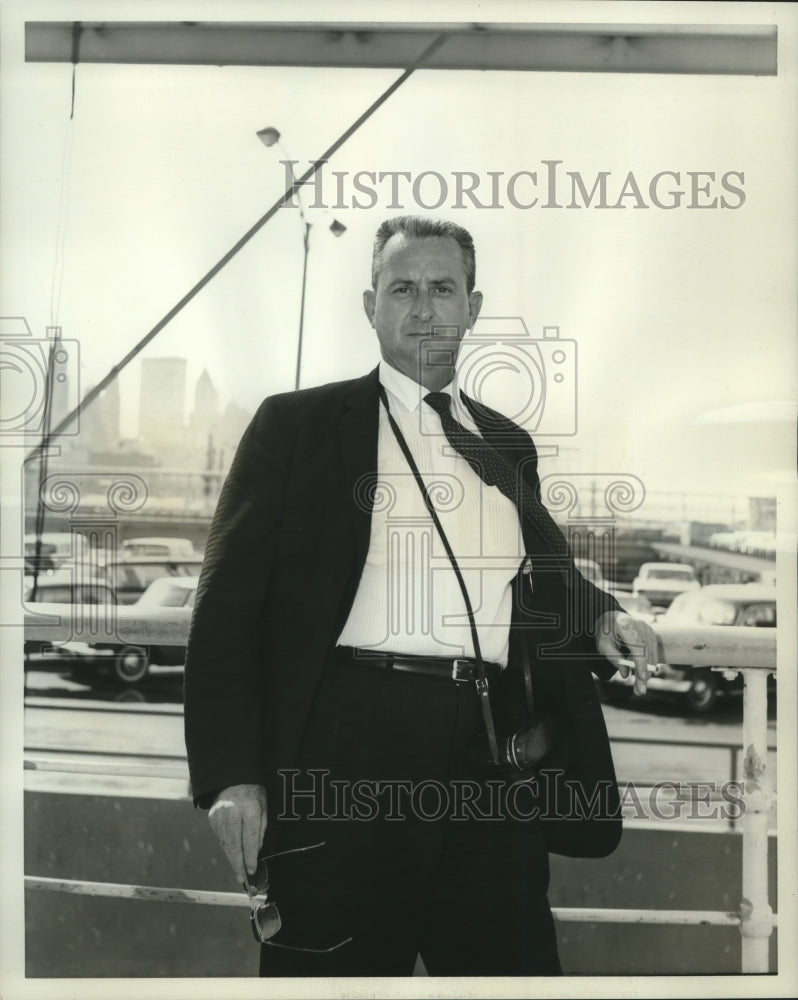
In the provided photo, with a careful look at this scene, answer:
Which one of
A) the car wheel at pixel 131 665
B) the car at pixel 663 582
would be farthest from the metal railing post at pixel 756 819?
the car wheel at pixel 131 665

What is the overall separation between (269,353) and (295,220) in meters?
0.30

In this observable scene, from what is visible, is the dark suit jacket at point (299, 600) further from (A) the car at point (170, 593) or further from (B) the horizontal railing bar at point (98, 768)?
(B) the horizontal railing bar at point (98, 768)

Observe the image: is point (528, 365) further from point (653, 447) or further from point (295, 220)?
point (295, 220)

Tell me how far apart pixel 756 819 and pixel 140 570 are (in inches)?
58.2

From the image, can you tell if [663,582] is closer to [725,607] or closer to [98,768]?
[725,607]

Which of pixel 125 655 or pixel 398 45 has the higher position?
pixel 398 45

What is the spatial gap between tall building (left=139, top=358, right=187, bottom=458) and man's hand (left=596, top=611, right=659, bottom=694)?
0.99 metres

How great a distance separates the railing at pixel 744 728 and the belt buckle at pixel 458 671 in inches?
19.0

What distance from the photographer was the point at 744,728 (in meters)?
2.15

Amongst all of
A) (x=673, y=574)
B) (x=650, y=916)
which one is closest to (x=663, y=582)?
(x=673, y=574)

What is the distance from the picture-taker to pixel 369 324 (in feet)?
6.73

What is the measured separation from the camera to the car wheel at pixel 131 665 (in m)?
2.14

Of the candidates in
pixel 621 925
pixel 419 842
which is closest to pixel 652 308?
pixel 419 842

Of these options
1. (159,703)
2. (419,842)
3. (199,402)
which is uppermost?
(199,402)
